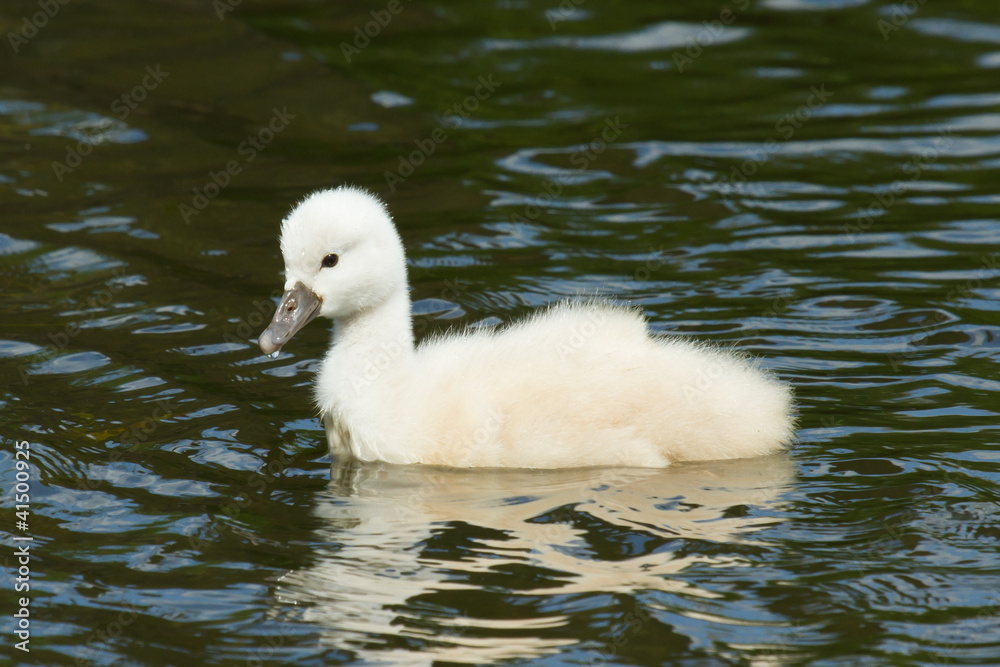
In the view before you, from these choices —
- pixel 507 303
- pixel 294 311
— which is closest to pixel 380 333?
pixel 294 311

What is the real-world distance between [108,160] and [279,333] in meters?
4.60

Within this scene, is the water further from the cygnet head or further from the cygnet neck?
the cygnet head

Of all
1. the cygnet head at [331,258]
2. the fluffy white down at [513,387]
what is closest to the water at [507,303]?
the fluffy white down at [513,387]

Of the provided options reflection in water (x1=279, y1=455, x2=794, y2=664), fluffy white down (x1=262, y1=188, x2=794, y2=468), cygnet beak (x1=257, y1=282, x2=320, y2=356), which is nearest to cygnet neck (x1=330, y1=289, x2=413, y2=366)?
fluffy white down (x1=262, y1=188, x2=794, y2=468)

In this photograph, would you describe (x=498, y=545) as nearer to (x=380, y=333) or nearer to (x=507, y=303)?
(x=380, y=333)

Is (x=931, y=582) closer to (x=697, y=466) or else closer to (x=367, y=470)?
(x=697, y=466)

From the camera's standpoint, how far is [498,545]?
5.20 metres

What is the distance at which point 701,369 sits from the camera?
19.4 ft

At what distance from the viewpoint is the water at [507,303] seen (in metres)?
4.77

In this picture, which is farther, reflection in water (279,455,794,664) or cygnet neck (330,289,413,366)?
cygnet neck (330,289,413,366)

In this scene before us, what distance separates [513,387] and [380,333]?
0.77 metres

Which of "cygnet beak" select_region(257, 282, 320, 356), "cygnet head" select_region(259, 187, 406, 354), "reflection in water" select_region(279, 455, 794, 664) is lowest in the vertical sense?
"reflection in water" select_region(279, 455, 794, 664)

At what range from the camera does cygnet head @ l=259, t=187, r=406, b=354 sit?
5953 mm

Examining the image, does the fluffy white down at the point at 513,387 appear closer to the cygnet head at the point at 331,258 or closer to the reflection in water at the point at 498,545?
the cygnet head at the point at 331,258
